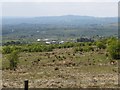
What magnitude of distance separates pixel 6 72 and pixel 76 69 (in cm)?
518

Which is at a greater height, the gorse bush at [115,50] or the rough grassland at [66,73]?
the gorse bush at [115,50]

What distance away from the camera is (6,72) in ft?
79.1

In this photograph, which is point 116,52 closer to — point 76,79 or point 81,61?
point 81,61

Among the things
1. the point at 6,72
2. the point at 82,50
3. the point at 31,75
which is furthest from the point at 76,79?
the point at 82,50

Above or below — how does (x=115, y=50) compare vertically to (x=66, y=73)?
above

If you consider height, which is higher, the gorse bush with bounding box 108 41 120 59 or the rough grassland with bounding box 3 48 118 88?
the gorse bush with bounding box 108 41 120 59

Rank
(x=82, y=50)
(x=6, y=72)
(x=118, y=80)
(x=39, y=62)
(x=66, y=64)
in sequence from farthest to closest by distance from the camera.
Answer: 1. (x=82, y=50)
2. (x=39, y=62)
3. (x=66, y=64)
4. (x=6, y=72)
5. (x=118, y=80)

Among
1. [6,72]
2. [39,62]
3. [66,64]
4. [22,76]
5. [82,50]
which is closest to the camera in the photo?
[22,76]

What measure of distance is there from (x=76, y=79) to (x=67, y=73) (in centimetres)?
255

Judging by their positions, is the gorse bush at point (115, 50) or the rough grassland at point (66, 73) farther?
the gorse bush at point (115, 50)

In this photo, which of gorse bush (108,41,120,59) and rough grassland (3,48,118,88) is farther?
gorse bush (108,41,120,59)

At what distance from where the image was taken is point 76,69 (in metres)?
25.0

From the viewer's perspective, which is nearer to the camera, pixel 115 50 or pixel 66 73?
pixel 66 73

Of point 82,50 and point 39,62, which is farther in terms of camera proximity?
point 82,50
